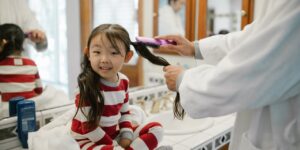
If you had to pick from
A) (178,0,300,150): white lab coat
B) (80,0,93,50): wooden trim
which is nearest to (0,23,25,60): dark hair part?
(80,0,93,50): wooden trim

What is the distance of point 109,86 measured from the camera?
41.8 inches

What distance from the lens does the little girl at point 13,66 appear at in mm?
1194

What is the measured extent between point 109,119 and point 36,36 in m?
0.57

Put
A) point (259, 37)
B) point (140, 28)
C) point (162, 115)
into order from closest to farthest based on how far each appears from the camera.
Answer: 1. point (259, 37)
2. point (162, 115)
3. point (140, 28)

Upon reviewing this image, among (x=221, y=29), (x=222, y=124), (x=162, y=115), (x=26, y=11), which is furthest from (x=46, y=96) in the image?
(x=221, y=29)

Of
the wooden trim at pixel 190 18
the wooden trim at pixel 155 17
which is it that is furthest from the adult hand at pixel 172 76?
the wooden trim at pixel 190 18

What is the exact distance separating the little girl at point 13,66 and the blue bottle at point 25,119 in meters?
0.12

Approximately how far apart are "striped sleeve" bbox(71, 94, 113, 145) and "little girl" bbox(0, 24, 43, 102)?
39cm

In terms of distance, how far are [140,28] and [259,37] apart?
127 cm

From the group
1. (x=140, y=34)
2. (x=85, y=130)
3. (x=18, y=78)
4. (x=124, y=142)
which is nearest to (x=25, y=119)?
(x=18, y=78)

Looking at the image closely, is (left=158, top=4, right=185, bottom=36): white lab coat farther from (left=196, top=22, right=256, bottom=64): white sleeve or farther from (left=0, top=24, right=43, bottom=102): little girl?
(left=0, top=24, right=43, bottom=102): little girl

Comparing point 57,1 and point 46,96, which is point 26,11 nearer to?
point 57,1

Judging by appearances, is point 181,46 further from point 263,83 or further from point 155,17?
point 155,17

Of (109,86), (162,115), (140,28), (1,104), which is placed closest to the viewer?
(109,86)
